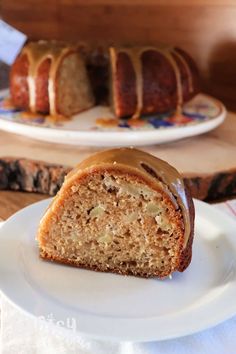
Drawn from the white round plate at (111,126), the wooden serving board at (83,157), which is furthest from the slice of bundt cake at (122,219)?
the white round plate at (111,126)

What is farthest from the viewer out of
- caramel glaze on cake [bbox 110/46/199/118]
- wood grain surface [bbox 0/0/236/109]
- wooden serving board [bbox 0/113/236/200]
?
wood grain surface [bbox 0/0/236/109]

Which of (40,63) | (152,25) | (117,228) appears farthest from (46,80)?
(117,228)

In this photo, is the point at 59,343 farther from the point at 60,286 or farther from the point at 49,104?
the point at 49,104

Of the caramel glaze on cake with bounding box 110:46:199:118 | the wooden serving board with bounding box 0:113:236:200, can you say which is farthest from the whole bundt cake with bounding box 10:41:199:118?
the wooden serving board with bounding box 0:113:236:200

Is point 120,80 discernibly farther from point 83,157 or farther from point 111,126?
point 83,157

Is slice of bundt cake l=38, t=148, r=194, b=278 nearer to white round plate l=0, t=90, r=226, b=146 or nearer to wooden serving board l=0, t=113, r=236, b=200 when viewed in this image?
wooden serving board l=0, t=113, r=236, b=200

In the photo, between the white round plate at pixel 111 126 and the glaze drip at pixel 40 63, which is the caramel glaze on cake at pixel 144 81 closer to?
the white round plate at pixel 111 126

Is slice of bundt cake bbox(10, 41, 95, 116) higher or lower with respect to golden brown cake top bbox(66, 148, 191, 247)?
lower
